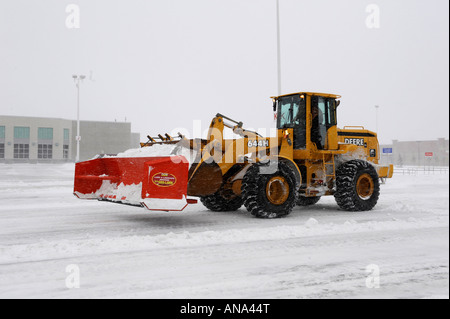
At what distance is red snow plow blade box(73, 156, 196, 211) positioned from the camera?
7.12 m

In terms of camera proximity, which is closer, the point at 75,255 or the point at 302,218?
the point at 75,255

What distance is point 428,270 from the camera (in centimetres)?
483

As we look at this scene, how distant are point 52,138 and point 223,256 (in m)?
71.9

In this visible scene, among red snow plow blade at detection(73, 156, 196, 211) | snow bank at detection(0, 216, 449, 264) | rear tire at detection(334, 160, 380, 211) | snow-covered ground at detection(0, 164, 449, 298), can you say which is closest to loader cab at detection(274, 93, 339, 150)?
rear tire at detection(334, 160, 380, 211)

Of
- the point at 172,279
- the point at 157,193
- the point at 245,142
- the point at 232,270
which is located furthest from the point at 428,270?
the point at 245,142

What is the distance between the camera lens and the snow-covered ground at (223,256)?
13.7 feet

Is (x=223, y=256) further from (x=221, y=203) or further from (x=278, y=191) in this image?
(x=221, y=203)

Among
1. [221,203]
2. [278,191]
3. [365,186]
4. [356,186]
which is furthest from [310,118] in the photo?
[221,203]

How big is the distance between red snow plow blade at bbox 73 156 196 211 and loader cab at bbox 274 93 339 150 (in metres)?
3.49

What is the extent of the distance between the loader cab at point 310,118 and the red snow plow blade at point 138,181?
3.49m

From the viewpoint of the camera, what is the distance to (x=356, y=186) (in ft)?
34.0

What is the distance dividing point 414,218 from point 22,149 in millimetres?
70449

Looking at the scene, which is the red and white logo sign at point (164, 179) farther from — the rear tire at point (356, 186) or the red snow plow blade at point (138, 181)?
the rear tire at point (356, 186)
